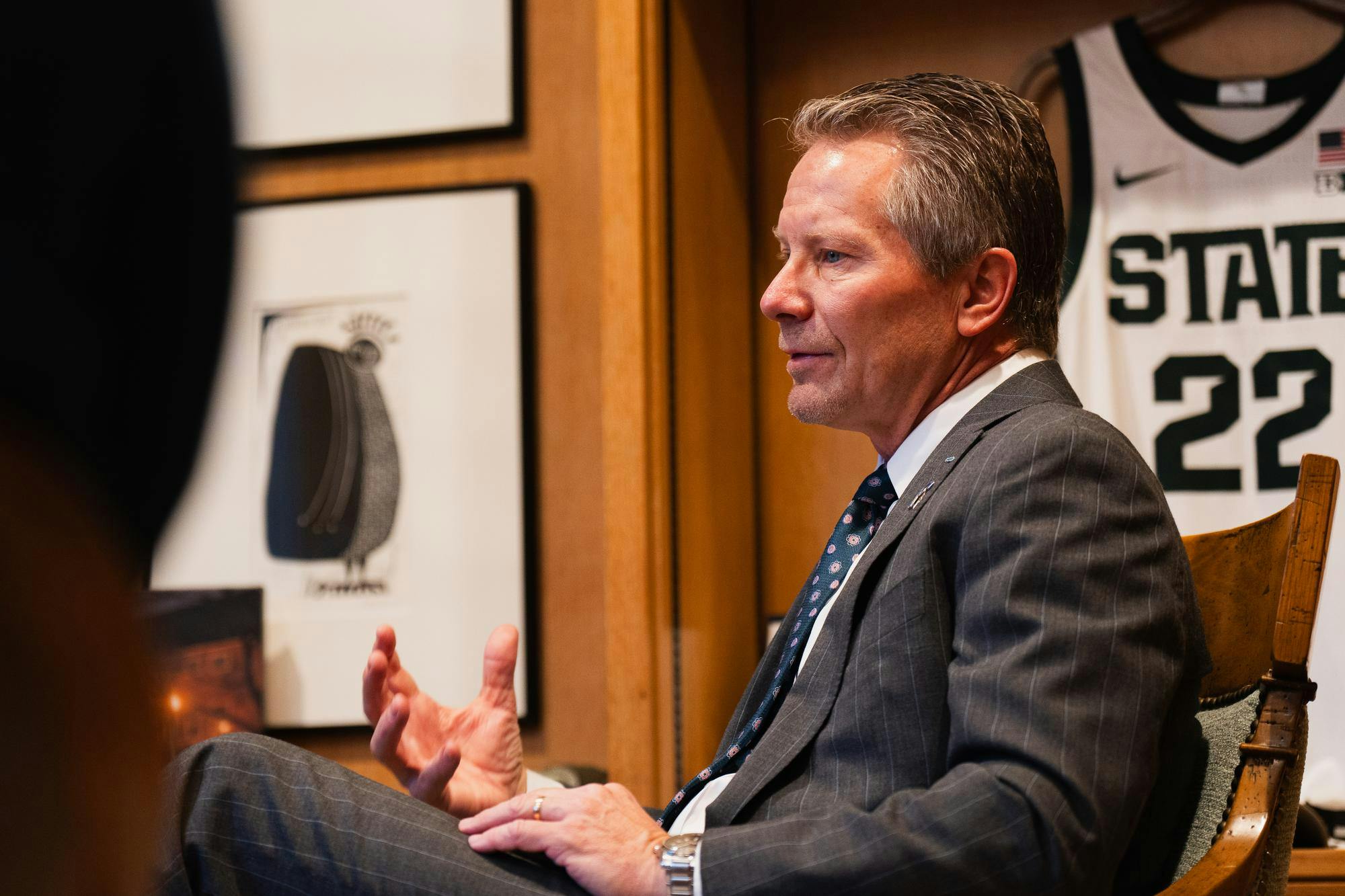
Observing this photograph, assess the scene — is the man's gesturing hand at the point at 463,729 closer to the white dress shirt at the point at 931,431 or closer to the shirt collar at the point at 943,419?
the white dress shirt at the point at 931,431

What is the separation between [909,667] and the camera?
1.11 meters

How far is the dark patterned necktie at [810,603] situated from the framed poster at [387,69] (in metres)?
1.45

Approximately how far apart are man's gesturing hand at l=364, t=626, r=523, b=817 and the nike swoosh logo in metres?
1.68

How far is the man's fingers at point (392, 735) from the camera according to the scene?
1.22 metres

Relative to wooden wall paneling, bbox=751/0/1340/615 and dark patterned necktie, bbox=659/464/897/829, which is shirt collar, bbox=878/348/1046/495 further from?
Result: wooden wall paneling, bbox=751/0/1340/615

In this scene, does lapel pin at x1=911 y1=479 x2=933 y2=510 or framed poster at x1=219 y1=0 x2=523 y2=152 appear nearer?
lapel pin at x1=911 y1=479 x2=933 y2=510

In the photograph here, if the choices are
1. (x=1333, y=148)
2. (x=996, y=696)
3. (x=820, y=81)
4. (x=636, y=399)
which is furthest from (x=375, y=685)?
(x=1333, y=148)

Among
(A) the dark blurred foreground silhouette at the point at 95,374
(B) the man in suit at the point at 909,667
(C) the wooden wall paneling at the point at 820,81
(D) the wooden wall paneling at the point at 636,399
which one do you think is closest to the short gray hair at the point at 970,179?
(B) the man in suit at the point at 909,667

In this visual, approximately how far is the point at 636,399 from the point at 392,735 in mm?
1143

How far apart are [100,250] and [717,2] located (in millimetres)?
2469

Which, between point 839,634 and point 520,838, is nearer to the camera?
point 520,838

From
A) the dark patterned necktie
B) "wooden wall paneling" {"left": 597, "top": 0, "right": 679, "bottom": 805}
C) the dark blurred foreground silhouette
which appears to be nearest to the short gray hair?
the dark patterned necktie

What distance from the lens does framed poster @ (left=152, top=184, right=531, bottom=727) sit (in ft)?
8.28

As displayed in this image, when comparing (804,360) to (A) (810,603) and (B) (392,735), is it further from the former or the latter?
(B) (392,735)
